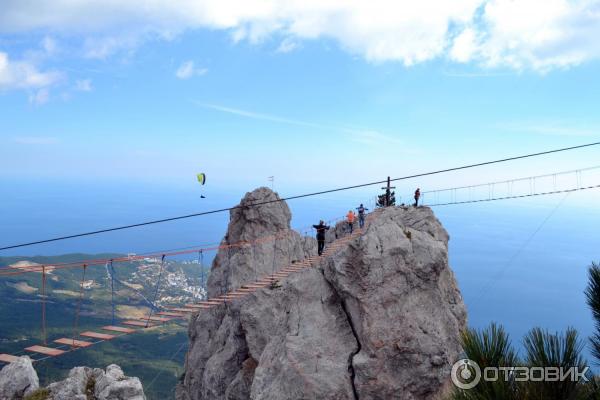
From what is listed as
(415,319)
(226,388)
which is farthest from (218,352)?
(415,319)

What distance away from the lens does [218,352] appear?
30.1 meters

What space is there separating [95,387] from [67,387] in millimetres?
2506

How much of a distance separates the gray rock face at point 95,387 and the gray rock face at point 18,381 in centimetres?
130

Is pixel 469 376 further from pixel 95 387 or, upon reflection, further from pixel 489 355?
pixel 95 387

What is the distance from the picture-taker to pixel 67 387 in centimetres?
2541

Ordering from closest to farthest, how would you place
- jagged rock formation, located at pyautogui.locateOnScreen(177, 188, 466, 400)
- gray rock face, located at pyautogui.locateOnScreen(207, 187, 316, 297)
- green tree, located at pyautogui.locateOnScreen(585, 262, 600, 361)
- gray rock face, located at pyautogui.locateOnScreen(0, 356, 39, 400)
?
green tree, located at pyautogui.locateOnScreen(585, 262, 600, 361), jagged rock formation, located at pyautogui.locateOnScreen(177, 188, 466, 400), gray rock face, located at pyautogui.locateOnScreen(0, 356, 39, 400), gray rock face, located at pyautogui.locateOnScreen(207, 187, 316, 297)

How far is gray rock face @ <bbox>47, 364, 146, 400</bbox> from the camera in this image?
82.5 feet

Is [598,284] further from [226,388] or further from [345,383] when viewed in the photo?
[226,388]

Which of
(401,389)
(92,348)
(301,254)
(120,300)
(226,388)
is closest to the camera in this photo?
(401,389)

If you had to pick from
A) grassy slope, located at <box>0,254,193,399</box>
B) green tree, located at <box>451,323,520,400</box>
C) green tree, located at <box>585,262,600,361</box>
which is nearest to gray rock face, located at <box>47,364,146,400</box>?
green tree, located at <box>451,323,520,400</box>

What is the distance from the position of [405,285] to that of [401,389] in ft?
13.4

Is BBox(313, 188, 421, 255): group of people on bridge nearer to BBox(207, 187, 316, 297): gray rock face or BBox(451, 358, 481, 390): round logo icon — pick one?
BBox(207, 187, 316, 297): gray rock face

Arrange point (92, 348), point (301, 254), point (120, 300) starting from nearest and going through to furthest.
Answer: point (301, 254), point (92, 348), point (120, 300)

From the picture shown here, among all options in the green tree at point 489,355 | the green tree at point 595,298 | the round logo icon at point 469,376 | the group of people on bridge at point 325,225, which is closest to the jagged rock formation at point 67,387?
the group of people on bridge at point 325,225
